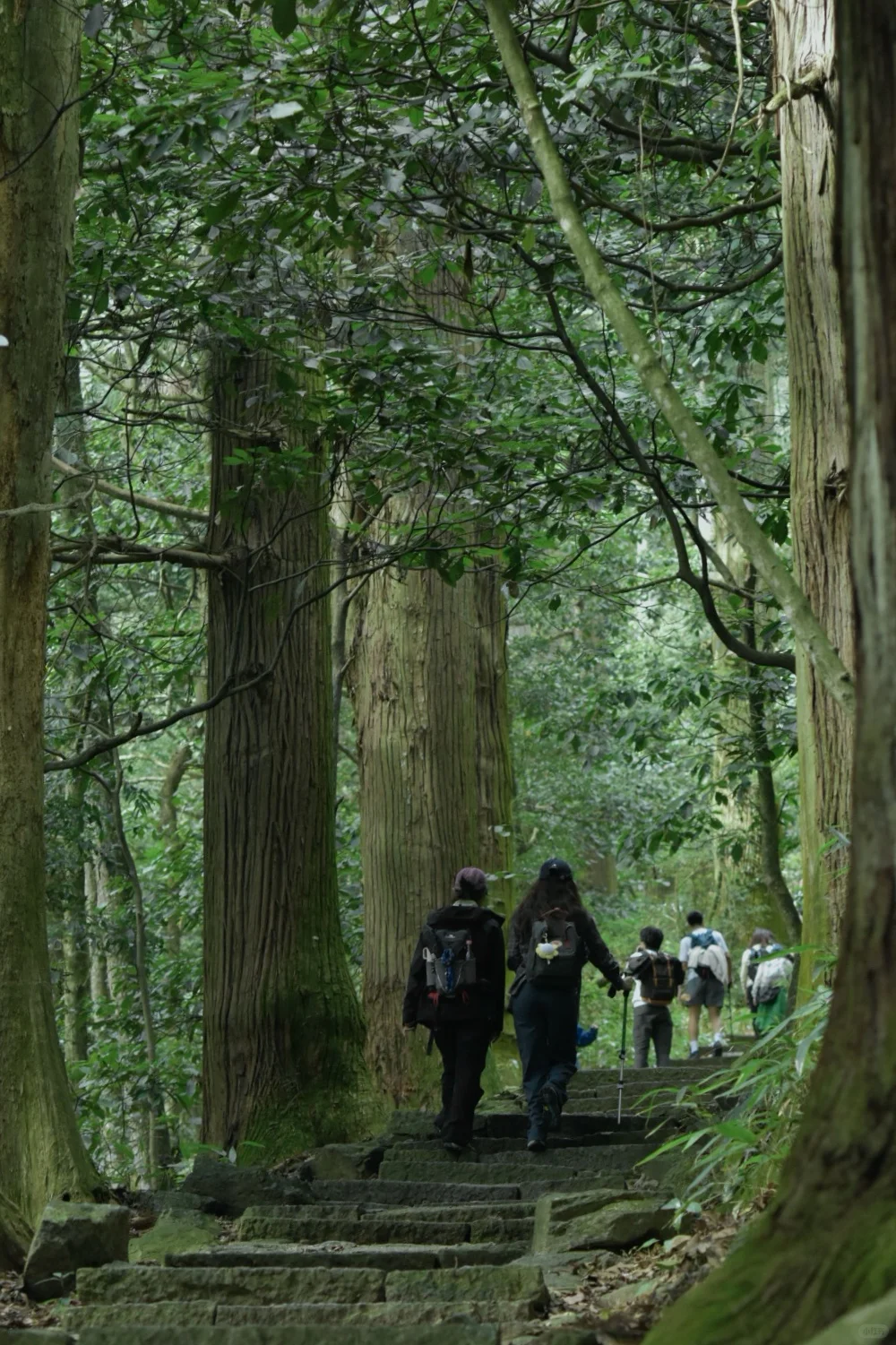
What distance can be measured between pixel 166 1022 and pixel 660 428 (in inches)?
415

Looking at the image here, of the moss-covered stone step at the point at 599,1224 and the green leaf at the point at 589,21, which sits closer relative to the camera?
the moss-covered stone step at the point at 599,1224

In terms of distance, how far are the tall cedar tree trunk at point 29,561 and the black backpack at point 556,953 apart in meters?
4.09

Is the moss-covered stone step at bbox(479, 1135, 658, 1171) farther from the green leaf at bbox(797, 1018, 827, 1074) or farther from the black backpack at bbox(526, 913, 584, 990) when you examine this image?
the green leaf at bbox(797, 1018, 827, 1074)

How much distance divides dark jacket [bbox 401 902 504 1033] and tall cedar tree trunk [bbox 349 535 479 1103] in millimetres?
2745

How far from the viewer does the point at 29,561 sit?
7656 mm

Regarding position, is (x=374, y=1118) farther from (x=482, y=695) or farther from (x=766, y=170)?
(x=766, y=170)

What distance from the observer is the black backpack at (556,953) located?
425 inches

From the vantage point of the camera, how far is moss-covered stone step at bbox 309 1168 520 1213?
8.78m

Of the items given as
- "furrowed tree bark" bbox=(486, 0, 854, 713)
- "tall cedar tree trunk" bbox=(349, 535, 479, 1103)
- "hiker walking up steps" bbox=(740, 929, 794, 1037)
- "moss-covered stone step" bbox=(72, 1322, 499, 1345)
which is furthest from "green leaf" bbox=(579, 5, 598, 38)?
"hiker walking up steps" bbox=(740, 929, 794, 1037)

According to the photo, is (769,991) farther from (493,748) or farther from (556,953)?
(556,953)

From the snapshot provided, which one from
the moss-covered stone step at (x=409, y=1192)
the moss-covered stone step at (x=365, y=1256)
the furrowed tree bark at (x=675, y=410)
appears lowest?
the moss-covered stone step at (x=409, y=1192)

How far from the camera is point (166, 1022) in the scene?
1952 cm

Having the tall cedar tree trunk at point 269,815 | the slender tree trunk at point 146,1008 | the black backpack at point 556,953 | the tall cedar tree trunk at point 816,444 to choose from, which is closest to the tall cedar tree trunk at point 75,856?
the slender tree trunk at point 146,1008

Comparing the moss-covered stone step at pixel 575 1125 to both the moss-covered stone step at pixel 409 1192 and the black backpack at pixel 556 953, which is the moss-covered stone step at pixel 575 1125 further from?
the moss-covered stone step at pixel 409 1192
